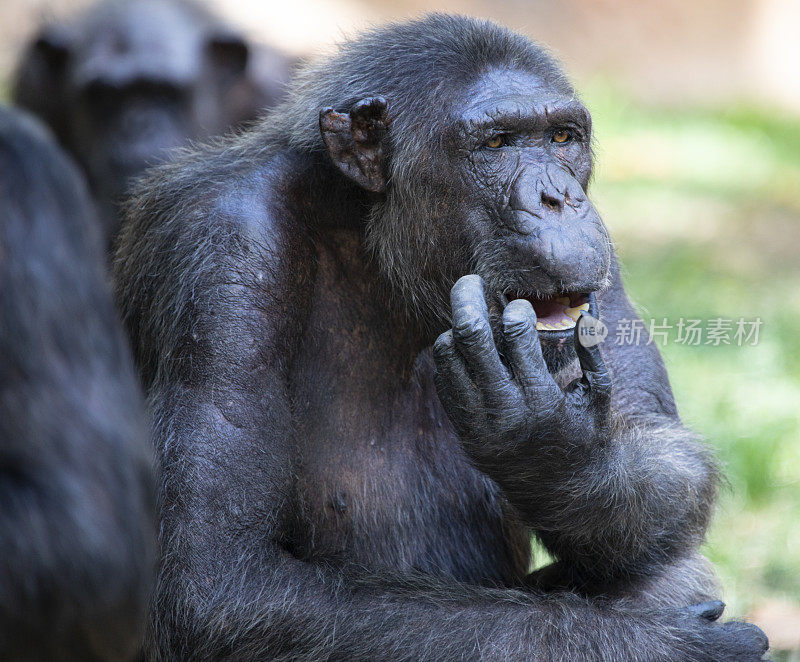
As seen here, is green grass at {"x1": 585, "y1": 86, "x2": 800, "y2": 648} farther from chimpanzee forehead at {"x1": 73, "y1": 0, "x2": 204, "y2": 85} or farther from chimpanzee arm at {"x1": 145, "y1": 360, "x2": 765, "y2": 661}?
chimpanzee forehead at {"x1": 73, "y1": 0, "x2": 204, "y2": 85}

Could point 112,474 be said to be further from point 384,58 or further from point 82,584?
point 384,58

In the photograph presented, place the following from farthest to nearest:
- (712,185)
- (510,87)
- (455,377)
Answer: (712,185) → (510,87) → (455,377)

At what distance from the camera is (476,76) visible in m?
4.39

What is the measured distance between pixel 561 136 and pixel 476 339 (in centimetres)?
107

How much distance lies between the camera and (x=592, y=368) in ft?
12.7

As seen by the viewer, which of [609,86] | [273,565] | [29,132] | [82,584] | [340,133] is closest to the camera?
[82,584]

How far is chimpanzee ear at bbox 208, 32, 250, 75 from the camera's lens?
10719 mm

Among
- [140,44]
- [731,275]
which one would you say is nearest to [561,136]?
[731,275]

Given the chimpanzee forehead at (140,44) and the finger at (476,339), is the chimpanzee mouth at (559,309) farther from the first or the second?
the chimpanzee forehead at (140,44)

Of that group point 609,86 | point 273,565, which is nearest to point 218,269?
point 273,565

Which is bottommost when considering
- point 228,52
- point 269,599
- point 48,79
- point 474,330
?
point 269,599

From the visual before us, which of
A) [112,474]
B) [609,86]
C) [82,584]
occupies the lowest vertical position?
[609,86]

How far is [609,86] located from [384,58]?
13569mm

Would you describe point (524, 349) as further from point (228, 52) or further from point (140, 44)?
point (228, 52)
